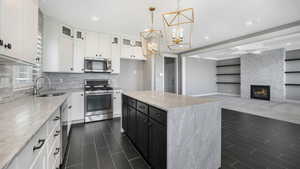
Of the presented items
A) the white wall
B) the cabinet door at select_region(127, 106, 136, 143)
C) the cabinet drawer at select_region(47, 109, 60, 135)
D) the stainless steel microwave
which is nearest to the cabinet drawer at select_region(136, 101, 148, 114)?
the cabinet door at select_region(127, 106, 136, 143)

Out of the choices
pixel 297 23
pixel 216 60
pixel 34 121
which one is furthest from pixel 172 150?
pixel 216 60

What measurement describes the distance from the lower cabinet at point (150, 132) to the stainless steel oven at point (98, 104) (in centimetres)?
147

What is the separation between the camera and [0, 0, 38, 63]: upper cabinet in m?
1.03

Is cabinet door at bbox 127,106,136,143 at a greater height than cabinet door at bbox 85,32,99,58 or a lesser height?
lesser

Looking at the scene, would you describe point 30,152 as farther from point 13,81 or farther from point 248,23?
point 248,23

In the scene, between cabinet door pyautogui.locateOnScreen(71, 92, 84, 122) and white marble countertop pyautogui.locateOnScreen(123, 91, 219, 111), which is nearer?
white marble countertop pyautogui.locateOnScreen(123, 91, 219, 111)

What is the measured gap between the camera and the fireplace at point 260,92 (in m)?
6.38

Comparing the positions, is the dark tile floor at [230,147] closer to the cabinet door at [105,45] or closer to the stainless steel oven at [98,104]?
the stainless steel oven at [98,104]

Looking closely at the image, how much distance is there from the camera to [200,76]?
816 cm

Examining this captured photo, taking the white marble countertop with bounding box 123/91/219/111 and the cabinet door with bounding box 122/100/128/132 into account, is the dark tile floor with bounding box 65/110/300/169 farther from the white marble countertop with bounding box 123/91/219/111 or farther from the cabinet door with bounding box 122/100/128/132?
the white marble countertop with bounding box 123/91/219/111

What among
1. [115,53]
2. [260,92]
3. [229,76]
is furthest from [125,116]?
[229,76]

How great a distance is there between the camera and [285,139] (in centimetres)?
240

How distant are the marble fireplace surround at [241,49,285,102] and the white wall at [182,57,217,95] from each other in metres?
1.86

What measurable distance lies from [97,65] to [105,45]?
691 millimetres
